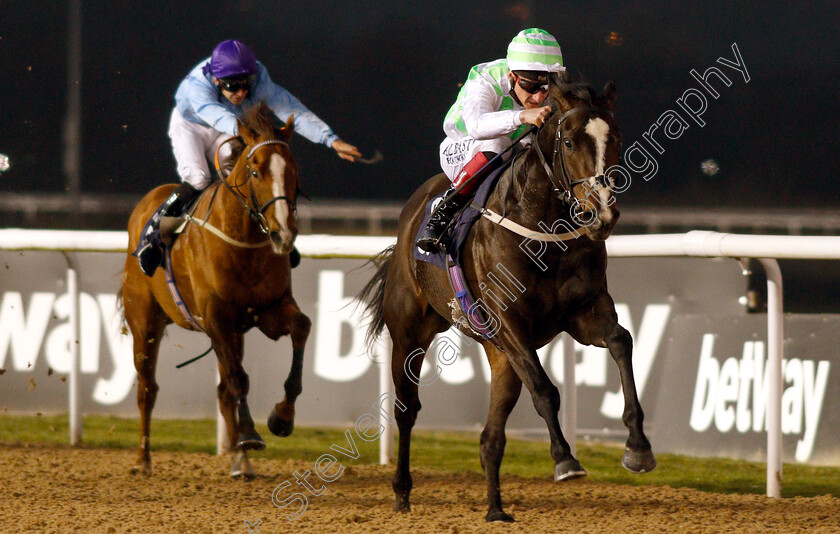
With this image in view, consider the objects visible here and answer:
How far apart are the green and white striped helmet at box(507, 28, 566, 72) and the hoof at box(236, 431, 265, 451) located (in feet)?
6.67

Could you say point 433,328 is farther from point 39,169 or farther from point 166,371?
point 39,169

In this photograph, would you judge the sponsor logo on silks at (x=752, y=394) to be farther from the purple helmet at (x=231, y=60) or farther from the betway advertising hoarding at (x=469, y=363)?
the purple helmet at (x=231, y=60)

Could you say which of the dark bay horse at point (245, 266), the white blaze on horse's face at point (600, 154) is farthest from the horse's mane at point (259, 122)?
the white blaze on horse's face at point (600, 154)

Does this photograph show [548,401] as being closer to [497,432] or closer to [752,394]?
[497,432]

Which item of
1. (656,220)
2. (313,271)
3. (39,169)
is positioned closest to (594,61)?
(656,220)

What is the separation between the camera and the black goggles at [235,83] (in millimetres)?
5227

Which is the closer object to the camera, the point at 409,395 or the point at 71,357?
the point at 409,395

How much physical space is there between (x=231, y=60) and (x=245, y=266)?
3.41ft

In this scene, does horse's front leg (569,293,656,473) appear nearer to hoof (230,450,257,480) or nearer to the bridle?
the bridle

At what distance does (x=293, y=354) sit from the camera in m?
4.95

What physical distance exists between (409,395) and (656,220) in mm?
10476

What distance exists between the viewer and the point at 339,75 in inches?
768

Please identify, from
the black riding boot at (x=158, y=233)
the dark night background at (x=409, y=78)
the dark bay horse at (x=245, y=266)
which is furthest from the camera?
the dark night background at (x=409, y=78)

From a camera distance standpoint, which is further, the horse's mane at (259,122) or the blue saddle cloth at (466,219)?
the horse's mane at (259,122)
